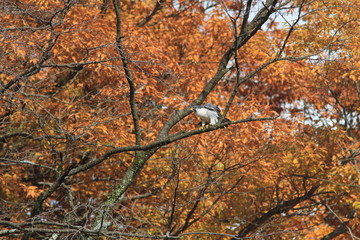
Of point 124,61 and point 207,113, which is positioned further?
point 207,113

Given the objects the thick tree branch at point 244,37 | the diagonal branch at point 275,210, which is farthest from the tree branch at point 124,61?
the diagonal branch at point 275,210

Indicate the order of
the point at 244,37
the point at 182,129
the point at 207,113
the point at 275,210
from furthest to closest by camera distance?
the point at 275,210 < the point at 182,129 < the point at 207,113 < the point at 244,37

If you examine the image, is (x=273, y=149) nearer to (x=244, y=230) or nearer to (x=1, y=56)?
(x=244, y=230)

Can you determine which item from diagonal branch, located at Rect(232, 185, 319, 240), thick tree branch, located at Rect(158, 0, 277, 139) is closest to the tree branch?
thick tree branch, located at Rect(158, 0, 277, 139)

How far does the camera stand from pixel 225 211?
35.1ft

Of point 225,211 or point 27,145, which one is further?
point 225,211

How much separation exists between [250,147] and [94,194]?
14.8 feet

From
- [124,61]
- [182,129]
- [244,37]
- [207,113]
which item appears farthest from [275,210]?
[124,61]

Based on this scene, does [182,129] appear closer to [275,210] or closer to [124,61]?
[124,61]

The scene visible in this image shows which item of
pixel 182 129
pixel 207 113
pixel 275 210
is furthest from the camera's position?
pixel 275 210

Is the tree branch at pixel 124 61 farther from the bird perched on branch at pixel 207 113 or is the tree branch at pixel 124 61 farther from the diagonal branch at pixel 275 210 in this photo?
the diagonal branch at pixel 275 210

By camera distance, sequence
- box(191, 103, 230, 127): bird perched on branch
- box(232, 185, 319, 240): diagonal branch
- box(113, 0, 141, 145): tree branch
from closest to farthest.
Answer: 1. box(113, 0, 141, 145): tree branch
2. box(191, 103, 230, 127): bird perched on branch
3. box(232, 185, 319, 240): diagonal branch

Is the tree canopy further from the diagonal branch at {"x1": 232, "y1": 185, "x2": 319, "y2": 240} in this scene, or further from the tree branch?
the tree branch

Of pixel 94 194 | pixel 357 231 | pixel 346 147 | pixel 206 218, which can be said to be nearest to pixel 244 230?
pixel 206 218
